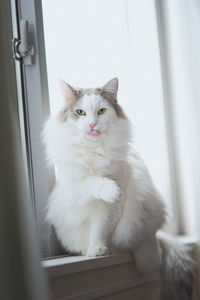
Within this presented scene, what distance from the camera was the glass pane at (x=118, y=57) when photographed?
1629 millimetres

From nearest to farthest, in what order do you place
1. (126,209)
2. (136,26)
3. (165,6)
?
(126,209)
(136,26)
(165,6)

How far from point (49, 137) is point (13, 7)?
1.83ft

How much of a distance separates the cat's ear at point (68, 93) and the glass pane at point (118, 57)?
23 cm

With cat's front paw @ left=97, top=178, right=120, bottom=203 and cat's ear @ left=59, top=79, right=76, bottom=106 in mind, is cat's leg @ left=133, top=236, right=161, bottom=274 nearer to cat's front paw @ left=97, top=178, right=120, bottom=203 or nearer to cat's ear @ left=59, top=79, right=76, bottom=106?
cat's front paw @ left=97, top=178, right=120, bottom=203

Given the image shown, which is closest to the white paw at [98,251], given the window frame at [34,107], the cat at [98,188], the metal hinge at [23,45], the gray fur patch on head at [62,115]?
the cat at [98,188]

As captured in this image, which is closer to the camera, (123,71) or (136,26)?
(123,71)

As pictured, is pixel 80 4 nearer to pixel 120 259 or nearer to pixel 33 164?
pixel 33 164

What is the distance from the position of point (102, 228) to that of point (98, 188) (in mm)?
150

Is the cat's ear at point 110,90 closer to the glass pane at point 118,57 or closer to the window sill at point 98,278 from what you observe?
the glass pane at point 118,57

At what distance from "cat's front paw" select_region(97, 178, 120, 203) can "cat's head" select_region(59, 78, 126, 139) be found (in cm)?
17

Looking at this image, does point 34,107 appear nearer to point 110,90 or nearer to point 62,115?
point 62,115

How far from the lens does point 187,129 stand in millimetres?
2113

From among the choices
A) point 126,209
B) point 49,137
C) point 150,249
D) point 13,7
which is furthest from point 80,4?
point 150,249

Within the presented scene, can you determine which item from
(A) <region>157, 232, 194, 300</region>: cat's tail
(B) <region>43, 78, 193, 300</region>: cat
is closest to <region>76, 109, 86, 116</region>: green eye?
(B) <region>43, 78, 193, 300</region>: cat
